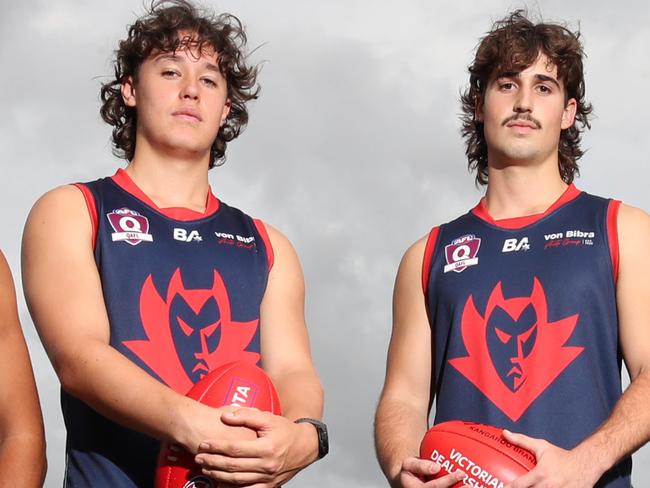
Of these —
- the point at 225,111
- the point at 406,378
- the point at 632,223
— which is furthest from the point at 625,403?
the point at 225,111

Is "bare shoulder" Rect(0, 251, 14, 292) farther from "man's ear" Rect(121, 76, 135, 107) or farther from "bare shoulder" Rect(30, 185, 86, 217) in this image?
"man's ear" Rect(121, 76, 135, 107)

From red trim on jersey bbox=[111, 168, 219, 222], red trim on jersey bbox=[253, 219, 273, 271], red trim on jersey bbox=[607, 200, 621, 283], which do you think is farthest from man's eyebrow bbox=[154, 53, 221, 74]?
red trim on jersey bbox=[607, 200, 621, 283]

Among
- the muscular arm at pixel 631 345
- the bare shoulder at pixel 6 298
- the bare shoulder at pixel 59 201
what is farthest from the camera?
the bare shoulder at pixel 59 201

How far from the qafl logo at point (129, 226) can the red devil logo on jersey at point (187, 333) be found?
9.7 inches

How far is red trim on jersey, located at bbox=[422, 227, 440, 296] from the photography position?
7.24 meters

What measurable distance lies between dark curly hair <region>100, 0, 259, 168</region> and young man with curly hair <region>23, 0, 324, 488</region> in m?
0.01

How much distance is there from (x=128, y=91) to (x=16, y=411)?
2.65 metres

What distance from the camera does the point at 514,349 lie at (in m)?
6.72

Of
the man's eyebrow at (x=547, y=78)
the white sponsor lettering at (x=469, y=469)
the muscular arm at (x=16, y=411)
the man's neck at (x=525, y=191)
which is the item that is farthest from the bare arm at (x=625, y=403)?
the muscular arm at (x=16, y=411)

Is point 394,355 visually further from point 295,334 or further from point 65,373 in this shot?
point 65,373

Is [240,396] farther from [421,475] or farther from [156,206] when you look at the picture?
[156,206]

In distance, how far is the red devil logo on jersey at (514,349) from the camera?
6.62 meters

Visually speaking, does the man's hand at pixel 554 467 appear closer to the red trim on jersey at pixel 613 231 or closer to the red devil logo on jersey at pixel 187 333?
the red trim on jersey at pixel 613 231

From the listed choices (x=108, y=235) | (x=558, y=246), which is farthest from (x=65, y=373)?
(x=558, y=246)
